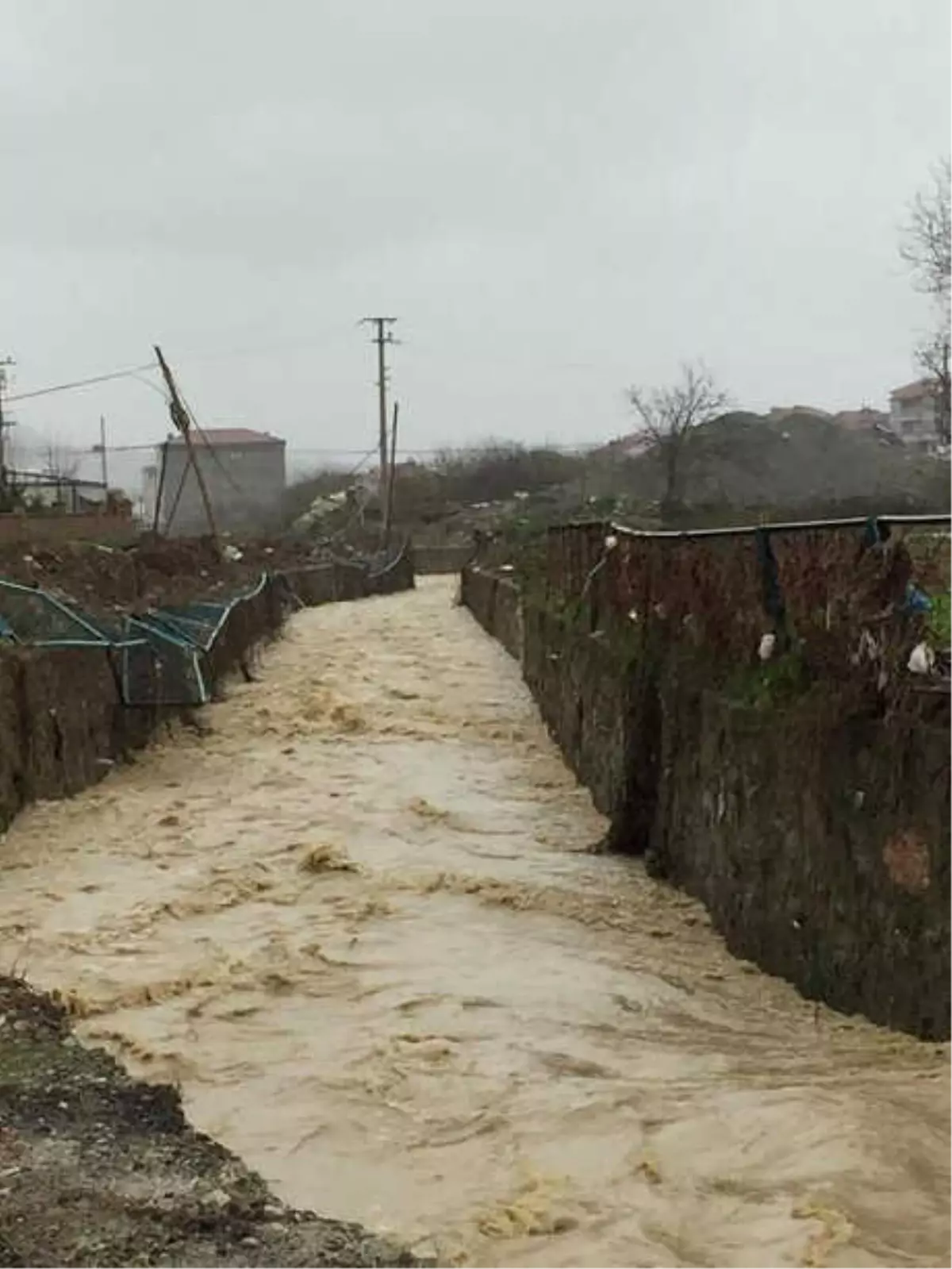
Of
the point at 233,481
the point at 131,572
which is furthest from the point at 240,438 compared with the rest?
the point at 131,572

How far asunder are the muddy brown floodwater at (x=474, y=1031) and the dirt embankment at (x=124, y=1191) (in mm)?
206

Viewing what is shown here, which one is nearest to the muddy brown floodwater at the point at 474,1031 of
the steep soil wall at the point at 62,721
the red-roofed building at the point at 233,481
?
the steep soil wall at the point at 62,721

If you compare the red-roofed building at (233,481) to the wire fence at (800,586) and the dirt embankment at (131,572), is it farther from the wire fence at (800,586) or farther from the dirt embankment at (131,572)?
the wire fence at (800,586)

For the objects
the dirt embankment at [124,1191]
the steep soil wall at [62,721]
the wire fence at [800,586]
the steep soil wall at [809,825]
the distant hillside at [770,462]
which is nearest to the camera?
the dirt embankment at [124,1191]

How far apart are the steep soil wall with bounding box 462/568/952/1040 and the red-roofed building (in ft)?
222

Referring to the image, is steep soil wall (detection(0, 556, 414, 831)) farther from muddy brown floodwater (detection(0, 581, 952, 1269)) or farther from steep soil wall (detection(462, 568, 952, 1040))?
steep soil wall (detection(462, 568, 952, 1040))

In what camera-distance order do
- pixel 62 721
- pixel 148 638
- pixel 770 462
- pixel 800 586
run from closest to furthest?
pixel 800 586 → pixel 62 721 → pixel 148 638 → pixel 770 462

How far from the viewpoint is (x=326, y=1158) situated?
5723 millimetres

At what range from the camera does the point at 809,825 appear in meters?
7.63

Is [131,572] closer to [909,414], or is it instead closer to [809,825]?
[809,825]

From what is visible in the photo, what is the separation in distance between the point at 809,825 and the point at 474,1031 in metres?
2.00

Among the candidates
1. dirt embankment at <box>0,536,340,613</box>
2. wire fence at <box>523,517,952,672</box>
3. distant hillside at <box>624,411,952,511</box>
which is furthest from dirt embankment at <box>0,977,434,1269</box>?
distant hillside at <box>624,411,952,511</box>

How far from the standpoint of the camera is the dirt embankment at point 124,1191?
15.1 feet

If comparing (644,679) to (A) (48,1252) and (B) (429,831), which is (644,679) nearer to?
(B) (429,831)
